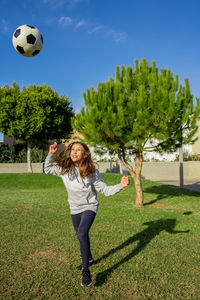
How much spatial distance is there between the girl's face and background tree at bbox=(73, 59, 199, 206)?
4709 mm

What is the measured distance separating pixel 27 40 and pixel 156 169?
61.1 ft

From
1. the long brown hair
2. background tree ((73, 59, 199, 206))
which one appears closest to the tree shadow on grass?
background tree ((73, 59, 199, 206))

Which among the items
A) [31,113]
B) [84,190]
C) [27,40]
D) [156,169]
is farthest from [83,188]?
[156,169]

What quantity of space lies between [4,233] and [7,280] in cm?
274

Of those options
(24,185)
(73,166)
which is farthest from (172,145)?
(24,185)

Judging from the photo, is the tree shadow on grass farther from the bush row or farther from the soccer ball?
the bush row

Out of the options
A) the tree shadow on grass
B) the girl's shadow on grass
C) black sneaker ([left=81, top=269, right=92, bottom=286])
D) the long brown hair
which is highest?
the long brown hair

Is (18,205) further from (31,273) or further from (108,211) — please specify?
(31,273)

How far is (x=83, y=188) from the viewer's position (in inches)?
148

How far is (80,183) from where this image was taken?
3797 millimetres

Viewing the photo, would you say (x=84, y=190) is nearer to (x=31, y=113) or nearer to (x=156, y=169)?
(x=31, y=113)

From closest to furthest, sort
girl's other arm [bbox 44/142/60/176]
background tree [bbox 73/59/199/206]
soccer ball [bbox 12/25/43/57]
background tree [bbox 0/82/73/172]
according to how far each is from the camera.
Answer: girl's other arm [bbox 44/142/60/176] → background tree [bbox 73/59/199/206] → soccer ball [bbox 12/25/43/57] → background tree [bbox 0/82/73/172]

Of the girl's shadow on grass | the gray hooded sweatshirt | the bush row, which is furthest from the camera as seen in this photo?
the bush row

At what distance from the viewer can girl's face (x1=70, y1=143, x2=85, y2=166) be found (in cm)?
397
